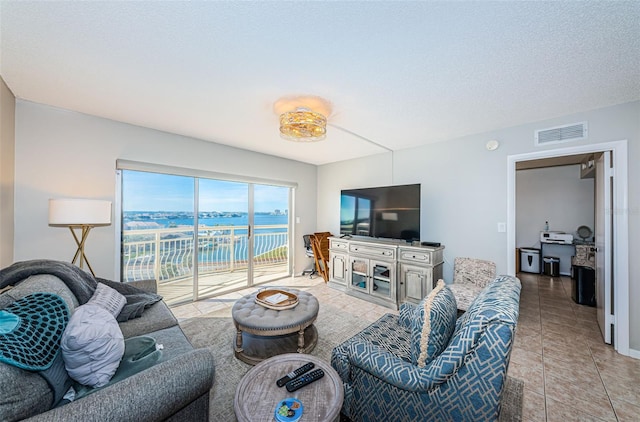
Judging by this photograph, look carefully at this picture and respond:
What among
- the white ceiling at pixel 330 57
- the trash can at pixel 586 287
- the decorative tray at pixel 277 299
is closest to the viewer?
the white ceiling at pixel 330 57

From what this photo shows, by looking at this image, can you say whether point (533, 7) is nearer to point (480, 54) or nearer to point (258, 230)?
point (480, 54)

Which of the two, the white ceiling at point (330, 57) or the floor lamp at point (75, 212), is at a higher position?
the white ceiling at point (330, 57)

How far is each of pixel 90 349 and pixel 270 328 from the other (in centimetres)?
112

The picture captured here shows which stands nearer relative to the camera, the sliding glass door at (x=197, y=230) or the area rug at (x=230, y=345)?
the area rug at (x=230, y=345)

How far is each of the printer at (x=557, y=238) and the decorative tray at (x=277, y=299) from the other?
18.2 ft

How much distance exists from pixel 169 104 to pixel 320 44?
177cm

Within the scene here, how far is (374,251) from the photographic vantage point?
3.66m

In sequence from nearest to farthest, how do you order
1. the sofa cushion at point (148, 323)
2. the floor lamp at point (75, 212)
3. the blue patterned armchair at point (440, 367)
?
1. the blue patterned armchair at point (440, 367)
2. the sofa cushion at point (148, 323)
3. the floor lamp at point (75, 212)

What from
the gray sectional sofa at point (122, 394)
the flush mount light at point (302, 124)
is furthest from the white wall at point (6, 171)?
the flush mount light at point (302, 124)

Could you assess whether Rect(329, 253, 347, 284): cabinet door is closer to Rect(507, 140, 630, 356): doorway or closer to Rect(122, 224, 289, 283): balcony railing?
Rect(122, 224, 289, 283): balcony railing

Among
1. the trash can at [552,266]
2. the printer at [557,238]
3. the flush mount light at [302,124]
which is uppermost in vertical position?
the flush mount light at [302,124]

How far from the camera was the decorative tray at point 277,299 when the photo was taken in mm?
2225

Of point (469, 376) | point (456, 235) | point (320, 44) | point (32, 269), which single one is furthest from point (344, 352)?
point (456, 235)

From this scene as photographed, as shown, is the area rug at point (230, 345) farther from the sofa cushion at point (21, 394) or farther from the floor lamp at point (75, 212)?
the floor lamp at point (75, 212)
